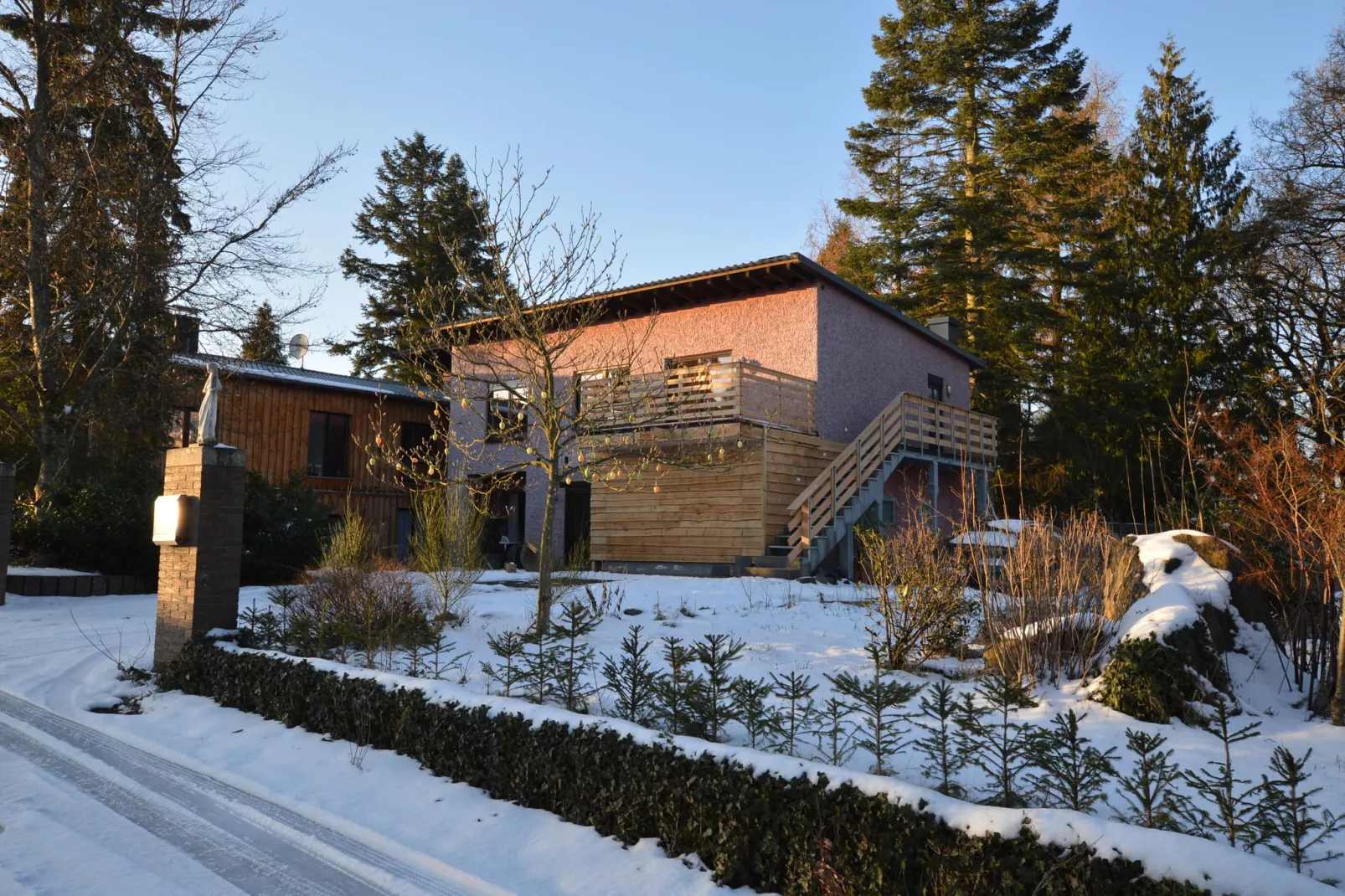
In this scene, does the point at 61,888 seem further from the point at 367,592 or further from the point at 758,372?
the point at 758,372

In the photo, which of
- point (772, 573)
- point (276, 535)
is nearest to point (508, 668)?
point (772, 573)

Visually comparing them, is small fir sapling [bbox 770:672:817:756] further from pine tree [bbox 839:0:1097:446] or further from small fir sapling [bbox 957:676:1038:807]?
pine tree [bbox 839:0:1097:446]

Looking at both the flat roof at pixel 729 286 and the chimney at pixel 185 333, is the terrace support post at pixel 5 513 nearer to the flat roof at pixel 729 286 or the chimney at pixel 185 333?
the chimney at pixel 185 333

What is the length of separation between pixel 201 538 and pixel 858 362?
14.8m

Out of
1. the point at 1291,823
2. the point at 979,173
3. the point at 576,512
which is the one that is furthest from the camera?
the point at 979,173

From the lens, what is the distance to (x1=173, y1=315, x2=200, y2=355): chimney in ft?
62.4

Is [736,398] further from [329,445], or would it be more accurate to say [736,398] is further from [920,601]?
[329,445]

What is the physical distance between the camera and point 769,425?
1727 centimetres

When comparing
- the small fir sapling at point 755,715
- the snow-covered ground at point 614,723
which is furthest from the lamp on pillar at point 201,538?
the small fir sapling at point 755,715

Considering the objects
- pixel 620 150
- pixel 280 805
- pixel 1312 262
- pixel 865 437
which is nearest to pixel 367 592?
pixel 280 805

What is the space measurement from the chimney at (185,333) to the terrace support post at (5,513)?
5195mm

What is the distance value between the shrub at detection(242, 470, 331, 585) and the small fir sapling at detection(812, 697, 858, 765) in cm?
1182

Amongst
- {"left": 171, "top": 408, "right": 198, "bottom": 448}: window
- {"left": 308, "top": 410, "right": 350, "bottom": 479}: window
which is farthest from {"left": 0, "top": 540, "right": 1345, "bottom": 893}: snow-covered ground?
{"left": 308, "top": 410, "right": 350, "bottom": 479}: window

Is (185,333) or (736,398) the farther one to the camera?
(185,333)
